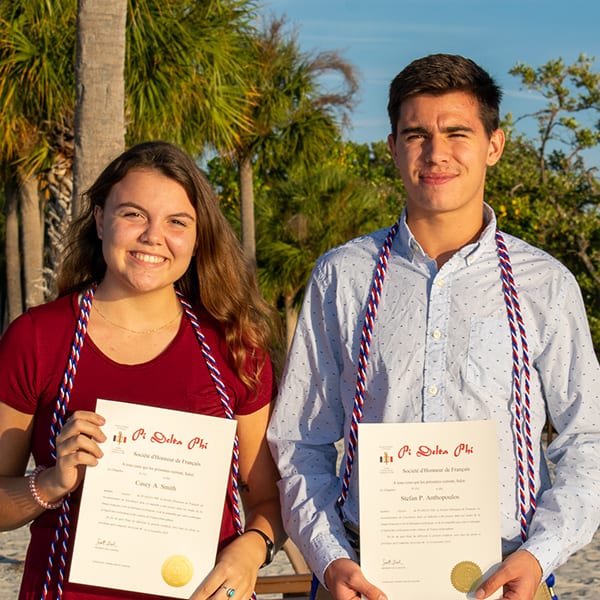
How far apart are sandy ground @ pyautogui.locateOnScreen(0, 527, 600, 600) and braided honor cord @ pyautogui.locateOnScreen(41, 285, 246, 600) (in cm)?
473

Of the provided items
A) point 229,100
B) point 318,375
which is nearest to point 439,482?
point 318,375

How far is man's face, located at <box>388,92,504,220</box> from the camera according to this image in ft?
8.54

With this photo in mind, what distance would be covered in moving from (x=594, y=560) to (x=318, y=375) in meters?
6.18

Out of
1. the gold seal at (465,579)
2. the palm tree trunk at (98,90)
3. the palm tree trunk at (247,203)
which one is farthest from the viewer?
the palm tree trunk at (247,203)

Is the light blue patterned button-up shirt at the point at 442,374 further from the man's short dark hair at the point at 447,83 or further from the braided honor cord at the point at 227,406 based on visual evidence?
the man's short dark hair at the point at 447,83

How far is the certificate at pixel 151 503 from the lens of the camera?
246 cm

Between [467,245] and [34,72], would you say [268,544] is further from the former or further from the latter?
[34,72]

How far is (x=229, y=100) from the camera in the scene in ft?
43.3

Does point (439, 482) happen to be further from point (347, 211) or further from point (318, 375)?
point (347, 211)

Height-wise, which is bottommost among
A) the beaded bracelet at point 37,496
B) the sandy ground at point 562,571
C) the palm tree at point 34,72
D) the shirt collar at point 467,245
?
the sandy ground at point 562,571

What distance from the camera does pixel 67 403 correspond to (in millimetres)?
2605

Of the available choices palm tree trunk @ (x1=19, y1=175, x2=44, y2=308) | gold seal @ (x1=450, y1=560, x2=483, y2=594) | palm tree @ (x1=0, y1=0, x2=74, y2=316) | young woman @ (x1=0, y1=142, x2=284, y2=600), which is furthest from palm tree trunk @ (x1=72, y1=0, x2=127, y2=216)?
palm tree trunk @ (x1=19, y1=175, x2=44, y2=308)

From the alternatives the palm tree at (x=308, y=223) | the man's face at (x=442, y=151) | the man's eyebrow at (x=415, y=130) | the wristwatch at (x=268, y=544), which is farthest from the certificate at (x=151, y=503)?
the palm tree at (x=308, y=223)

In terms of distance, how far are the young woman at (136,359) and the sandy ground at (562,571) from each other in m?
4.73
